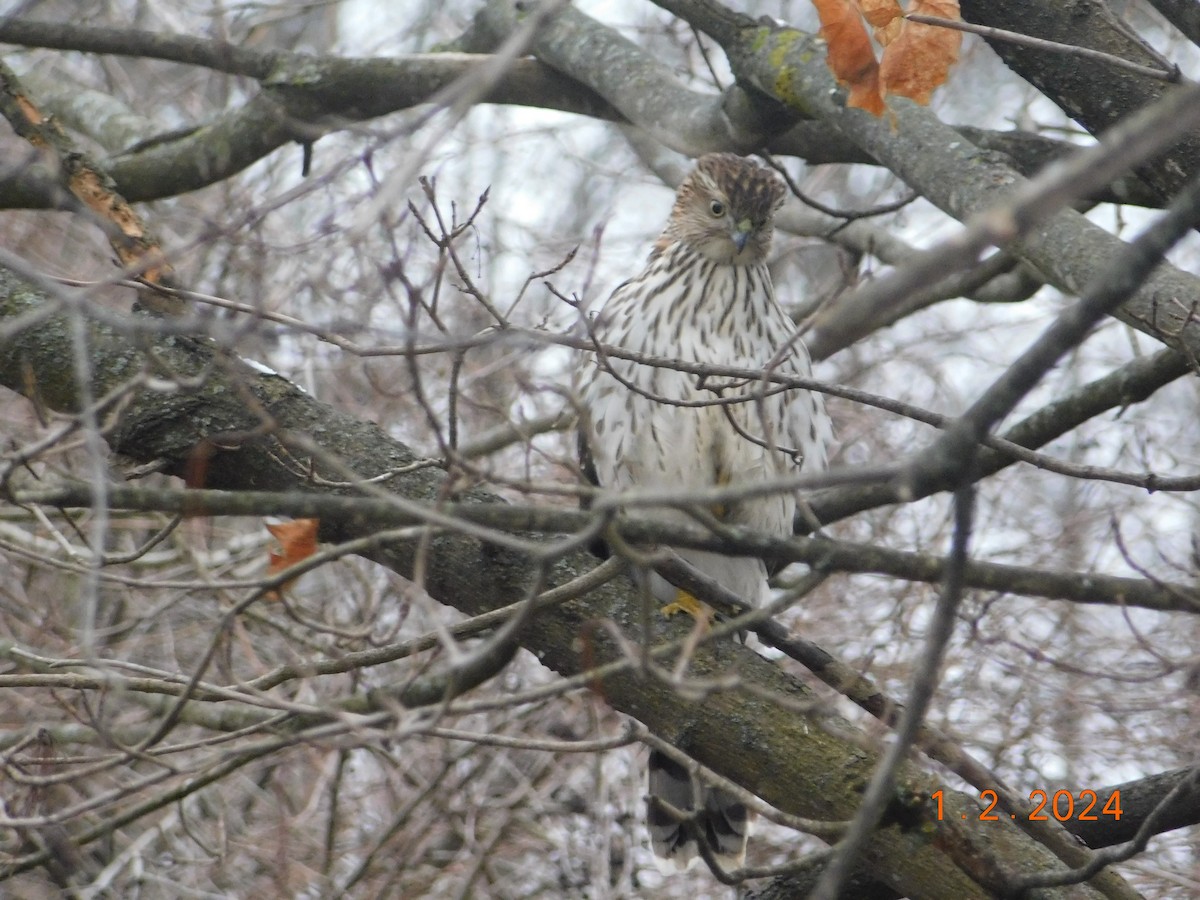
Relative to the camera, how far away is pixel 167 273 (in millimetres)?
3377

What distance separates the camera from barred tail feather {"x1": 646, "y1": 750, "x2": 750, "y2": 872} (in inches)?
162

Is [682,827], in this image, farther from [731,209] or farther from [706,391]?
[731,209]

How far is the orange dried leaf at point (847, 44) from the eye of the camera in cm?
312

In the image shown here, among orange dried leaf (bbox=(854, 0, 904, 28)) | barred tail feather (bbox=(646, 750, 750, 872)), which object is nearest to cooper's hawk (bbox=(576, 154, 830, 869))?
barred tail feather (bbox=(646, 750, 750, 872))

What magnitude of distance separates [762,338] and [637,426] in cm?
54

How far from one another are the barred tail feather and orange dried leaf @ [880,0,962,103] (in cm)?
209

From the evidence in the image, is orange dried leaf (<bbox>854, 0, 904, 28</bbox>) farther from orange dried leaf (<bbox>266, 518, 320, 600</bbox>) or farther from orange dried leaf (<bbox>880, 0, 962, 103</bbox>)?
orange dried leaf (<bbox>266, 518, 320, 600</bbox>)

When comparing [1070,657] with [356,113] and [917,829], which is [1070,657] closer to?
[917,829]

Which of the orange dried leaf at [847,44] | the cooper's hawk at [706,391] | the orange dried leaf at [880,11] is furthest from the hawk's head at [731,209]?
the orange dried leaf at [880,11]

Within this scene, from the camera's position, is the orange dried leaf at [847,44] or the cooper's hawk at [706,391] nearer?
the orange dried leaf at [847,44]

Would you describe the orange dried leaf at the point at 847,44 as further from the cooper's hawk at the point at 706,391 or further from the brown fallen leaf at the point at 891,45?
the cooper's hawk at the point at 706,391

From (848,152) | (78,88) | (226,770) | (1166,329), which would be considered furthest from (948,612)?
(78,88)
